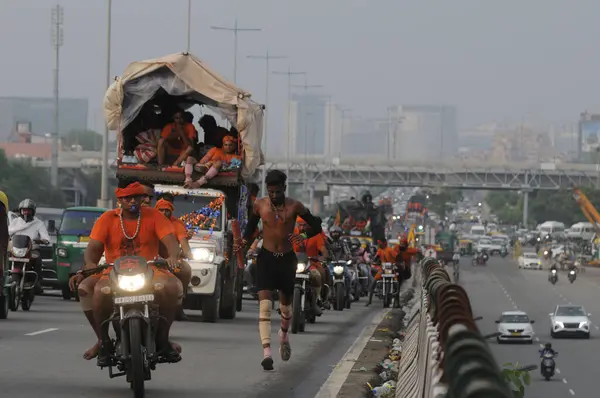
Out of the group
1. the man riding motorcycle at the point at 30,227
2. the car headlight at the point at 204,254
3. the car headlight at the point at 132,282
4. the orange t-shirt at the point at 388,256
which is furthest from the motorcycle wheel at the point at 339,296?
the car headlight at the point at 132,282

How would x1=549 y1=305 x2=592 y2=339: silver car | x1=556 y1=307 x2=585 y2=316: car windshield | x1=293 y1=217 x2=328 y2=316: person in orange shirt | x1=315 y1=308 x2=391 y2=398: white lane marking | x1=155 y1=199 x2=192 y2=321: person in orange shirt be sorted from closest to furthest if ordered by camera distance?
1. x1=315 y1=308 x2=391 y2=398: white lane marking
2. x1=155 y1=199 x2=192 y2=321: person in orange shirt
3. x1=293 y1=217 x2=328 y2=316: person in orange shirt
4. x1=556 y1=307 x2=585 y2=316: car windshield
5. x1=549 y1=305 x2=592 y2=339: silver car

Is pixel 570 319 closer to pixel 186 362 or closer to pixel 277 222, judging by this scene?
pixel 186 362

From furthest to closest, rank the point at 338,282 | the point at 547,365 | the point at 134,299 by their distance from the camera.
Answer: the point at 547,365
the point at 338,282
the point at 134,299

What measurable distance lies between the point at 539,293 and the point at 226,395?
100609 mm

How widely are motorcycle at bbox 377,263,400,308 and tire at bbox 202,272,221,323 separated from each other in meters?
14.6

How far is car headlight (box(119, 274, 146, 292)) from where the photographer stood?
41.8ft

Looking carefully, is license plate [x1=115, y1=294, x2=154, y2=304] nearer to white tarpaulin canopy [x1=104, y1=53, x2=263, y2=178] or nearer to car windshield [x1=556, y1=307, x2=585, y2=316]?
white tarpaulin canopy [x1=104, y1=53, x2=263, y2=178]

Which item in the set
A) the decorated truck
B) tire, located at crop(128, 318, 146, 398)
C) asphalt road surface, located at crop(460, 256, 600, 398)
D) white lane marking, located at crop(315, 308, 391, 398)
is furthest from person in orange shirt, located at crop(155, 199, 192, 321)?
asphalt road surface, located at crop(460, 256, 600, 398)

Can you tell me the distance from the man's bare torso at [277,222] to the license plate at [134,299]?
10.9 ft

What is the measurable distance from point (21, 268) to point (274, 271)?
1047cm

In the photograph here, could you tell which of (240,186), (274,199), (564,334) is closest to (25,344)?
(274,199)

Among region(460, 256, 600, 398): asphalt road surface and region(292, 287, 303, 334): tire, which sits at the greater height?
region(292, 287, 303, 334): tire

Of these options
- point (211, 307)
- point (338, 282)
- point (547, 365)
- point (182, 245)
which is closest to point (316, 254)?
point (211, 307)

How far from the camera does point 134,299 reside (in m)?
12.7
